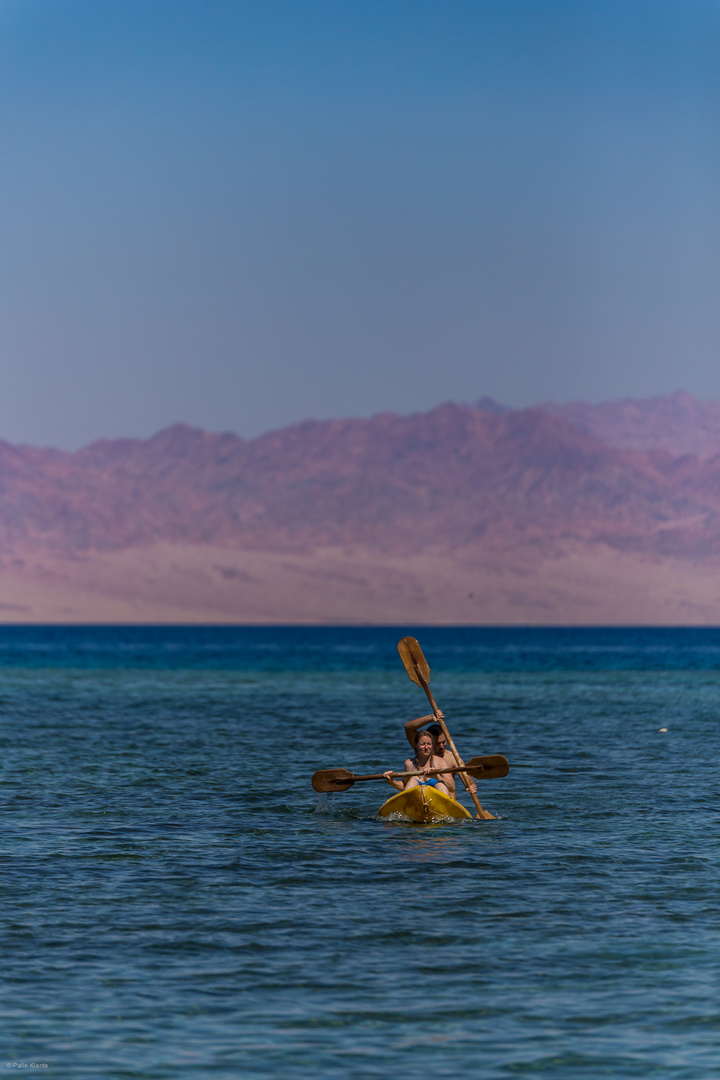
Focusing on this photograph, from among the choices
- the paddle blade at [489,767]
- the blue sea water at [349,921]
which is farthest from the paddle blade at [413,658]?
the paddle blade at [489,767]

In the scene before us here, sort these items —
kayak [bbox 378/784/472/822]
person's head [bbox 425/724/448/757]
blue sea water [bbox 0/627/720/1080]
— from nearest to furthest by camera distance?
blue sea water [bbox 0/627/720/1080]
kayak [bbox 378/784/472/822]
person's head [bbox 425/724/448/757]

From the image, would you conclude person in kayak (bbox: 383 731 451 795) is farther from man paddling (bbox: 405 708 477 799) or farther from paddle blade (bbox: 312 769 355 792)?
paddle blade (bbox: 312 769 355 792)

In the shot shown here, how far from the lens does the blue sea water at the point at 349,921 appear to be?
435 inches

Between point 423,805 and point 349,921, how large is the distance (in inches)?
286

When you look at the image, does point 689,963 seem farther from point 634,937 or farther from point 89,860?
point 89,860

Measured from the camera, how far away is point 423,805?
2234 centimetres

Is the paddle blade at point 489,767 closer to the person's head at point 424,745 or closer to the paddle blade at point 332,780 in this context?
the person's head at point 424,745

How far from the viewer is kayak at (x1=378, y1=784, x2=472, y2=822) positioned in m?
22.4

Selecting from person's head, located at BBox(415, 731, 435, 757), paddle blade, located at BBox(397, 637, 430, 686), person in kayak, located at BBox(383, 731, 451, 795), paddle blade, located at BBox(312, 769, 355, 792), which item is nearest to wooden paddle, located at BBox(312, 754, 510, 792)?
paddle blade, located at BBox(312, 769, 355, 792)

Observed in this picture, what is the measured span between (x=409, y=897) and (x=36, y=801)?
11.1m

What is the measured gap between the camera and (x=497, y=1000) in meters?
12.2

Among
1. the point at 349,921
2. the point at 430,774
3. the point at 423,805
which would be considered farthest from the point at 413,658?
the point at 349,921

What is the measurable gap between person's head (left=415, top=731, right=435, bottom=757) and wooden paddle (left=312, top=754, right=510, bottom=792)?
0.36m

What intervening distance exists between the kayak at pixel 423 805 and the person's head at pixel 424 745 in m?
0.67
